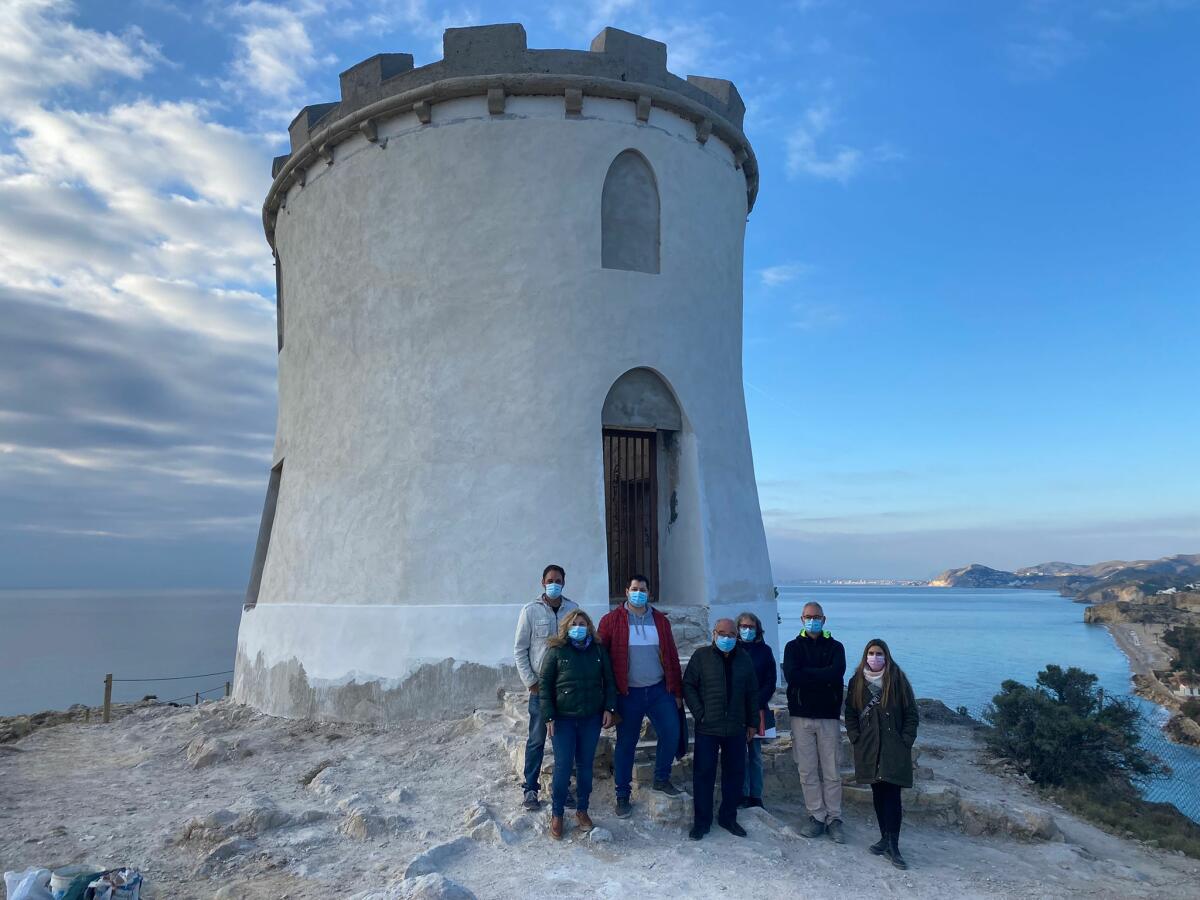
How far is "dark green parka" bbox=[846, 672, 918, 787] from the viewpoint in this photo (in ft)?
21.6

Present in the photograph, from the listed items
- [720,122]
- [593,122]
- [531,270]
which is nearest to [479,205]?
[531,270]

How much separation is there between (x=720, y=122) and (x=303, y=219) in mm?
6444

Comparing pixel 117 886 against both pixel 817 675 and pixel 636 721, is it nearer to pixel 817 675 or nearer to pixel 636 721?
pixel 636 721

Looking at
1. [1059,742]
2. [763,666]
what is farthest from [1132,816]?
[763,666]

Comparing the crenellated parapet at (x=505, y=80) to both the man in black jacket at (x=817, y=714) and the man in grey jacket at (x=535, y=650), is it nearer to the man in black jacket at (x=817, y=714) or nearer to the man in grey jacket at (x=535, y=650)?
the man in grey jacket at (x=535, y=650)

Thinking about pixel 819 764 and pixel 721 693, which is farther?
pixel 819 764

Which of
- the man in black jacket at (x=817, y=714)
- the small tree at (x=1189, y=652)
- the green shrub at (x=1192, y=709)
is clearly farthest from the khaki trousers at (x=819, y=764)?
the small tree at (x=1189, y=652)

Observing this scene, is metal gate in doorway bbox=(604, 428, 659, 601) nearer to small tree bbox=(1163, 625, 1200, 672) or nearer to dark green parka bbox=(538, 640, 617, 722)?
dark green parka bbox=(538, 640, 617, 722)

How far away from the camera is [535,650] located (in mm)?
7105

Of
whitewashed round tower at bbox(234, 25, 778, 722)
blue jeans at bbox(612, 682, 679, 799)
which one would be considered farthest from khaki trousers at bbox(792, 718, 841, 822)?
whitewashed round tower at bbox(234, 25, 778, 722)

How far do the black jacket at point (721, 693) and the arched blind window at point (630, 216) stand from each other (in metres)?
6.41

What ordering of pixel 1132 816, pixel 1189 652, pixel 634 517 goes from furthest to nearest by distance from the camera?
pixel 1189 652
pixel 634 517
pixel 1132 816

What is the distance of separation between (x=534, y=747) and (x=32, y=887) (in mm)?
3498

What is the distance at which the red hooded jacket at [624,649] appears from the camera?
22.7 feet
